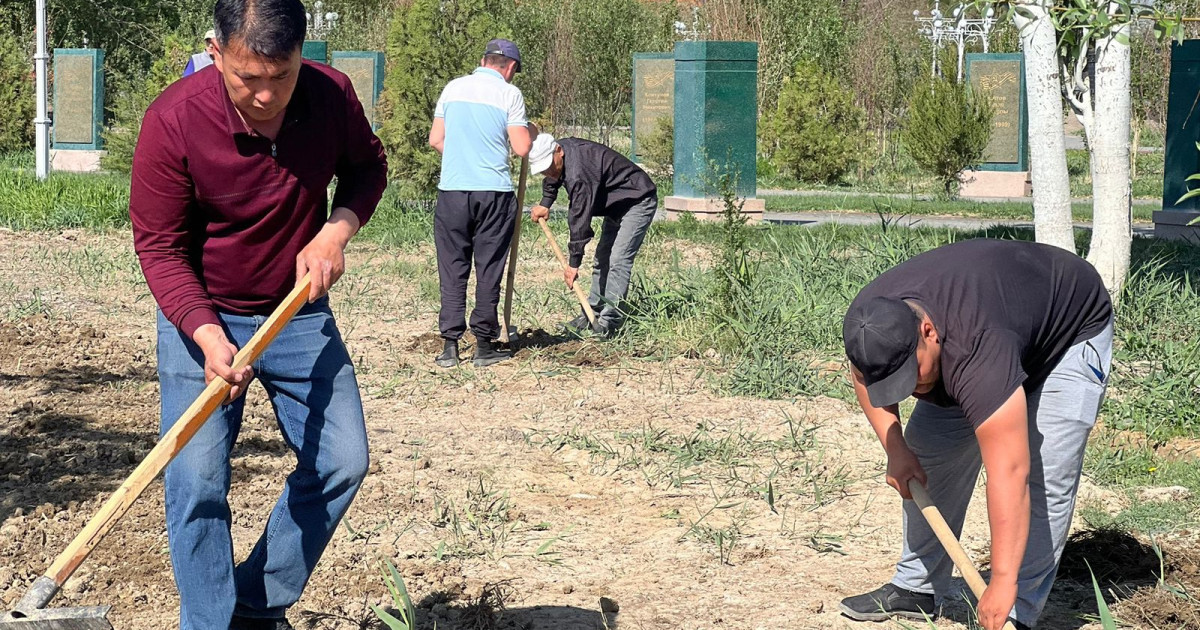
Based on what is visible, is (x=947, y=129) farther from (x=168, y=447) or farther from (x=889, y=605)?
(x=168, y=447)

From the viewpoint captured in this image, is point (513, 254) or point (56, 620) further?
point (513, 254)

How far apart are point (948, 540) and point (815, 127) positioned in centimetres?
1559

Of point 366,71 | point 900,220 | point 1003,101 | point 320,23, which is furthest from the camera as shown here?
point 320,23

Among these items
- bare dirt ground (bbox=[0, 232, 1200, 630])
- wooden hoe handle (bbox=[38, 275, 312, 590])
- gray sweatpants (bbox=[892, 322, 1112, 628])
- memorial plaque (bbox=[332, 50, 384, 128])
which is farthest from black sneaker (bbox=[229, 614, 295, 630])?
memorial plaque (bbox=[332, 50, 384, 128])

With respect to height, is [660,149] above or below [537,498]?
above

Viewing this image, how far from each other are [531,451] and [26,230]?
7856mm

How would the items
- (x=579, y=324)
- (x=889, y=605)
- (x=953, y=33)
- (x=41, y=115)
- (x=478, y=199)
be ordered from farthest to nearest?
(x=953, y=33) < (x=41, y=115) < (x=579, y=324) < (x=478, y=199) < (x=889, y=605)

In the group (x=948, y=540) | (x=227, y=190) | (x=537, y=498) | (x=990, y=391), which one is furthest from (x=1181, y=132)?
(x=227, y=190)

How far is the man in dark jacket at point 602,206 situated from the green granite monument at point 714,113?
4861 mm

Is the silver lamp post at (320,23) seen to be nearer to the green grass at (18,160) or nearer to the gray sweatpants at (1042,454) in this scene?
the green grass at (18,160)

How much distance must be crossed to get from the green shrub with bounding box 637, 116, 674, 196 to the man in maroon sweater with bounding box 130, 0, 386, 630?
13.9 metres

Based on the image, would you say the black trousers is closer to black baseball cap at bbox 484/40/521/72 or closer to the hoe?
black baseball cap at bbox 484/40/521/72

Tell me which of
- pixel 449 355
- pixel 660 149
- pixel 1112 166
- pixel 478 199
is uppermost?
pixel 660 149

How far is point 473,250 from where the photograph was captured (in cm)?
696
